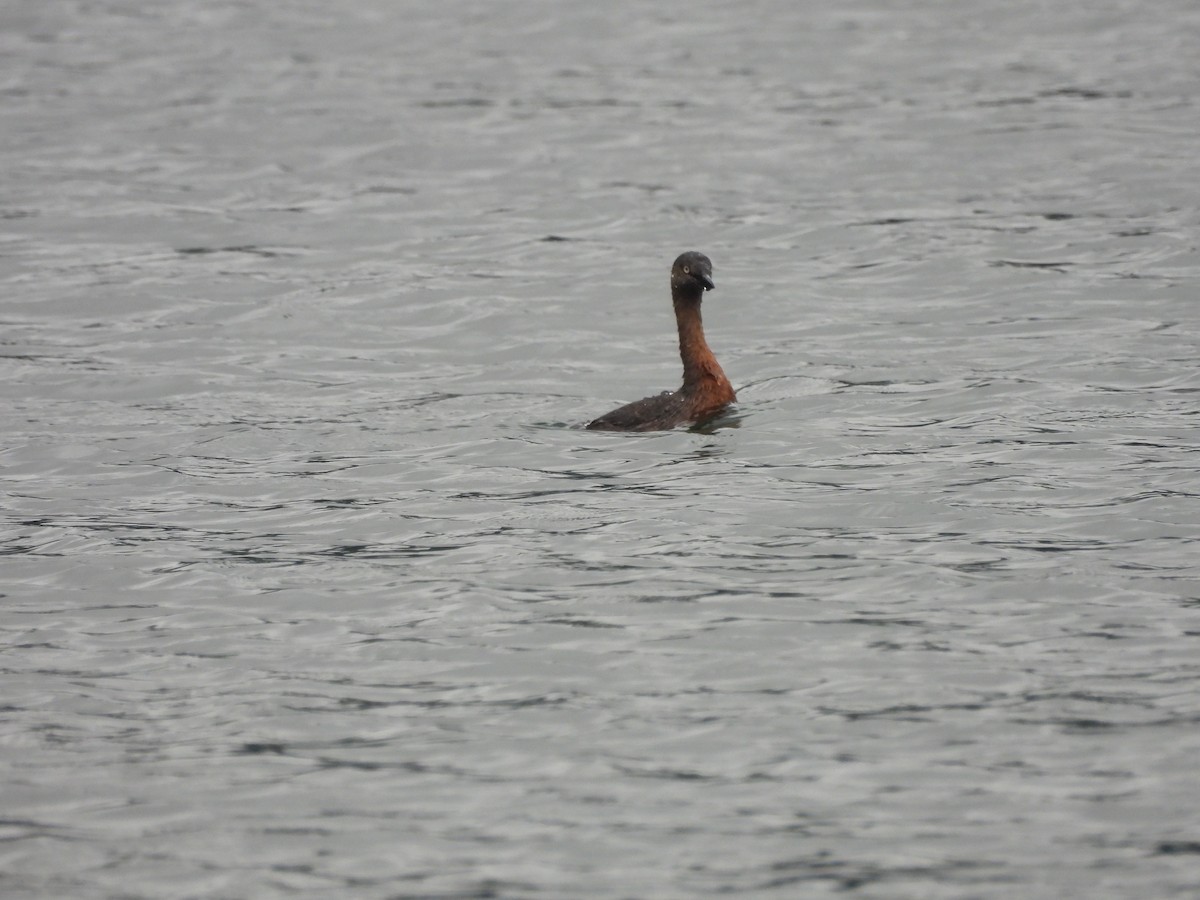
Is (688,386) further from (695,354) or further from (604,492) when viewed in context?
(604,492)

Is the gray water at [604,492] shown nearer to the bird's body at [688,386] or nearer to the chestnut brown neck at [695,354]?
the bird's body at [688,386]

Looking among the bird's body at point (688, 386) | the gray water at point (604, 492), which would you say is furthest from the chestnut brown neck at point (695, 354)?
the gray water at point (604, 492)

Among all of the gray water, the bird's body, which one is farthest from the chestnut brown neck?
the gray water

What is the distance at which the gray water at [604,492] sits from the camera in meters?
6.60

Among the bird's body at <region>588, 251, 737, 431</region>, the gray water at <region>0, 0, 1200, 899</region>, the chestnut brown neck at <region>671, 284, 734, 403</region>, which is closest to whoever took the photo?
the gray water at <region>0, 0, 1200, 899</region>

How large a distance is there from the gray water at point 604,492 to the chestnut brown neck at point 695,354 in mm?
305

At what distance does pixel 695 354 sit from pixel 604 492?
6.66 ft

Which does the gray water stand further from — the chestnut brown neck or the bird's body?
the chestnut brown neck

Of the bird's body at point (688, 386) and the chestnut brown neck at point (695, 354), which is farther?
the chestnut brown neck at point (695, 354)

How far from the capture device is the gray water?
6602mm

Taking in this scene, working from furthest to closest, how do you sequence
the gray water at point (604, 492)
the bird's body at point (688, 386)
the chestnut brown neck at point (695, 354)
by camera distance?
the chestnut brown neck at point (695, 354), the bird's body at point (688, 386), the gray water at point (604, 492)

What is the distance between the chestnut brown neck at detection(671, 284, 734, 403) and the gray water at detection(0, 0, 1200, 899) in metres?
0.31

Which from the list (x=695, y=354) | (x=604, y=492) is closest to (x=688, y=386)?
(x=695, y=354)

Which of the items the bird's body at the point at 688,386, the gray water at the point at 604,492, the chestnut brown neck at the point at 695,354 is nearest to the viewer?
the gray water at the point at 604,492
